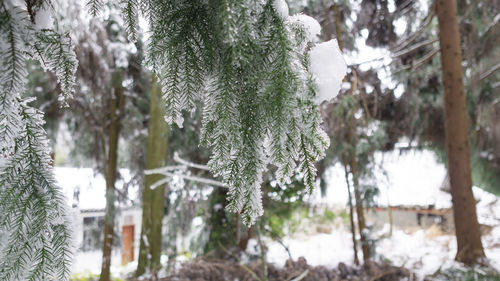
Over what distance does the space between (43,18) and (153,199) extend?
4.21m

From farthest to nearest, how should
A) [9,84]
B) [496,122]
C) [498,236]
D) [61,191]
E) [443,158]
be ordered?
[443,158]
[498,236]
[496,122]
[61,191]
[9,84]

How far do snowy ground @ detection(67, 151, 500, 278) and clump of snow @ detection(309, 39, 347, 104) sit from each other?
3.64m

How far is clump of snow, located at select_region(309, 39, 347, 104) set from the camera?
922 millimetres

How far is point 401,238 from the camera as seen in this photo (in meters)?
7.20

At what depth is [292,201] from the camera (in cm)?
549

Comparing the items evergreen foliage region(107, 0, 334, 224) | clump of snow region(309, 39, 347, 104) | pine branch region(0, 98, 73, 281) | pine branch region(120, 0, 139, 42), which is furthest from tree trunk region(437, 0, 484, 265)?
pine branch region(0, 98, 73, 281)

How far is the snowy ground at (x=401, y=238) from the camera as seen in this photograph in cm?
496

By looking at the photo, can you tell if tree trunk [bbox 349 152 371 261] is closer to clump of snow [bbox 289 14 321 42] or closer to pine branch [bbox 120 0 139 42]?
clump of snow [bbox 289 14 321 42]

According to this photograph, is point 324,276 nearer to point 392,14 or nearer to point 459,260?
point 459,260

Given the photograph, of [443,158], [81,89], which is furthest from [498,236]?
[81,89]

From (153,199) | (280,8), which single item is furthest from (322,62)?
(153,199)

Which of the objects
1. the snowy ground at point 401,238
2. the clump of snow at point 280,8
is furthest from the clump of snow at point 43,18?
the snowy ground at point 401,238

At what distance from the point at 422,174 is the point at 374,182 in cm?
614

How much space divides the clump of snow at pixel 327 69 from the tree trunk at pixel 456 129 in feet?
12.9
